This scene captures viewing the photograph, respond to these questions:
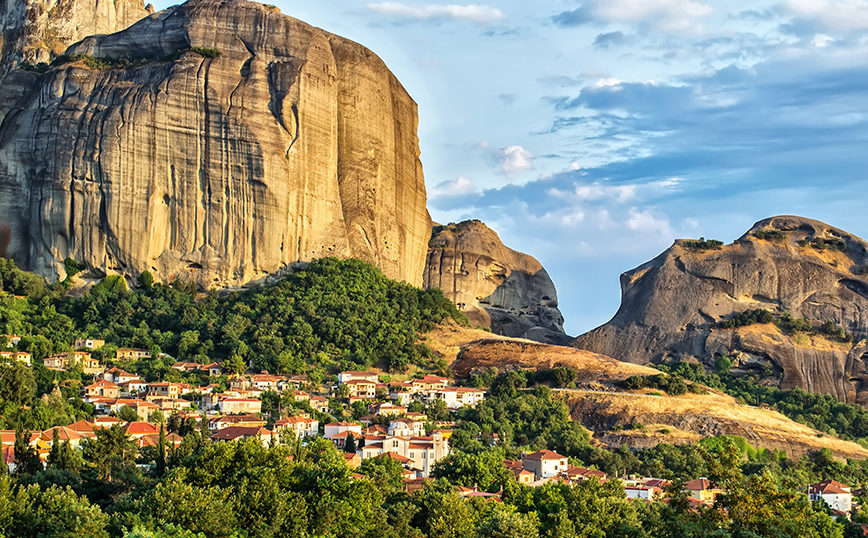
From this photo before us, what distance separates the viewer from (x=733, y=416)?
72812mm

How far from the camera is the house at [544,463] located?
191ft

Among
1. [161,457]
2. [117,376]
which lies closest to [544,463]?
[161,457]

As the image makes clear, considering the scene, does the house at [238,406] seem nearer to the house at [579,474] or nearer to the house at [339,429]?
the house at [339,429]

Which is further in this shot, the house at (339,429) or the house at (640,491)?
the house at (339,429)

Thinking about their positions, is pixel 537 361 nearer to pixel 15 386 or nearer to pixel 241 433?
pixel 241 433

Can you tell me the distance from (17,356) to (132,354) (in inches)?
340

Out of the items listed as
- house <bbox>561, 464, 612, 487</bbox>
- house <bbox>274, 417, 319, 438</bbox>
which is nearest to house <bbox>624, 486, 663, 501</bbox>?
house <bbox>561, 464, 612, 487</bbox>

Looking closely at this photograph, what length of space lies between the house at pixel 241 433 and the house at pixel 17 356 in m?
13.5

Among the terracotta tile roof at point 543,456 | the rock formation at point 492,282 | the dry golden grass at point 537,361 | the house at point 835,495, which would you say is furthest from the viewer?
the rock formation at point 492,282

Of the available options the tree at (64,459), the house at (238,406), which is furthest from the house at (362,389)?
the tree at (64,459)

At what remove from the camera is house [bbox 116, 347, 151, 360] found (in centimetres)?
7412

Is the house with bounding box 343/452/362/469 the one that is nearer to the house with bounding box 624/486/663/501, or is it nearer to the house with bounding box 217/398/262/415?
the house with bounding box 217/398/262/415

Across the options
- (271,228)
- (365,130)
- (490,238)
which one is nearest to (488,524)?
(271,228)

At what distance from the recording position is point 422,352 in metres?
81.8
